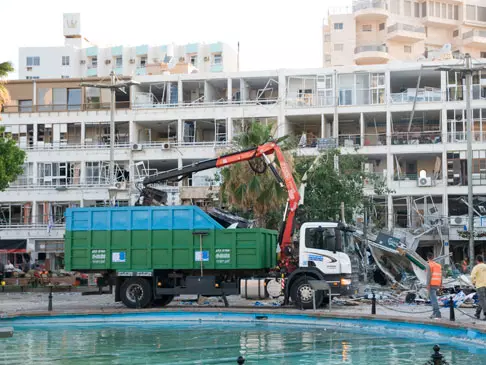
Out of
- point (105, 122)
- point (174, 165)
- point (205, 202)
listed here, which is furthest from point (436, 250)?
point (105, 122)

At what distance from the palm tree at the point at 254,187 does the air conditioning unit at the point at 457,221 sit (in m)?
19.3

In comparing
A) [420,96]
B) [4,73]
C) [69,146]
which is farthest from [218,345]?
[69,146]

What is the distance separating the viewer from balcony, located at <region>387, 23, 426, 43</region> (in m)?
85.8

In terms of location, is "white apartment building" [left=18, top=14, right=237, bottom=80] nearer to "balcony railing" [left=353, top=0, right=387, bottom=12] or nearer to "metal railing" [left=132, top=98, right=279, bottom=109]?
"balcony railing" [left=353, top=0, right=387, bottom=12]

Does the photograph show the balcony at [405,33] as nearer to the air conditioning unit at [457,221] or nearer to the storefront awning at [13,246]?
the air conditioning unit at [457,221]

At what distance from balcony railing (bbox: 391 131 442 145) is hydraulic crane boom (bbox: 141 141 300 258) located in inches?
1125

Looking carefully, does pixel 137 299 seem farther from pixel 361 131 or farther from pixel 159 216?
pixel 361 131

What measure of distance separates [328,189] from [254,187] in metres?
7.66

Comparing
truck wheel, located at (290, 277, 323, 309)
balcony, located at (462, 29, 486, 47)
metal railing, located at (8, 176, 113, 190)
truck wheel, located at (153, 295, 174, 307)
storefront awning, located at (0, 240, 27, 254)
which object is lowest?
truck wheel, located at (153, 295, 174, 307)

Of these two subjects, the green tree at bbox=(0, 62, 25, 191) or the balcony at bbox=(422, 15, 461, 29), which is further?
the balcony at bbox=(422, 15, 461, 29)

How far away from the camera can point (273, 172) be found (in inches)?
1161

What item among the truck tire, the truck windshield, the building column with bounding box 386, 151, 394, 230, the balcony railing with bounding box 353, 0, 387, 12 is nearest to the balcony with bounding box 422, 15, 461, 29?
the balcony railing with bounding box 353, 0, 387, 12

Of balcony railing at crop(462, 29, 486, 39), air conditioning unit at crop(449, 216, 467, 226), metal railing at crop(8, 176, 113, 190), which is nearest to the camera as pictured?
air conditioning unit at crop(449, 216, 467, 226)

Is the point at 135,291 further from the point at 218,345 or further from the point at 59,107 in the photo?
the point at 59,107
